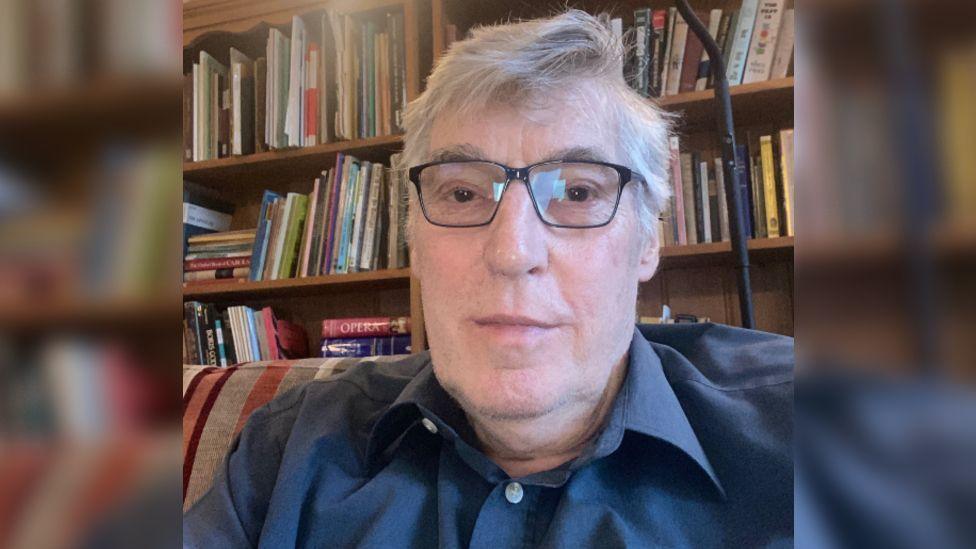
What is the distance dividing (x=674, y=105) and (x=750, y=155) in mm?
206

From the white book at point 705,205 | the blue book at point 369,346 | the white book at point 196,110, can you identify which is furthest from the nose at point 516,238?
the white book at point 196,110

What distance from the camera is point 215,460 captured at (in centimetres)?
98

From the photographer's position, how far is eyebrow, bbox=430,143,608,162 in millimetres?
717

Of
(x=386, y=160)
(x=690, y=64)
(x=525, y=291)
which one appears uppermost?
(x=690, y=64)

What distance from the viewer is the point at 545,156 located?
71cm

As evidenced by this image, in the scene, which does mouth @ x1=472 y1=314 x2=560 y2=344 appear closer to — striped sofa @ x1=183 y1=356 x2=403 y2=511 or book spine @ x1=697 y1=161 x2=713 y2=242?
striped sofa @ x1=183 y1=356 x2=403 y2=511

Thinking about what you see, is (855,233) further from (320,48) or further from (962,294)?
(320,48)

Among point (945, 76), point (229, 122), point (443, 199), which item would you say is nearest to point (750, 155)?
point (443, 199)

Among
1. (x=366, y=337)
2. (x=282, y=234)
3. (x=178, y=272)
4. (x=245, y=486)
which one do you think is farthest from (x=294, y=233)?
(x=178, y=272)

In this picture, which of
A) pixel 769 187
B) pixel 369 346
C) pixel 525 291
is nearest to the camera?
pixel 525 291

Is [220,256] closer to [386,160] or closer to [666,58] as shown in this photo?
[386,160]

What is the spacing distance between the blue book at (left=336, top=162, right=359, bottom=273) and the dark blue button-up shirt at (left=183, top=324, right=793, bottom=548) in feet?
2.60

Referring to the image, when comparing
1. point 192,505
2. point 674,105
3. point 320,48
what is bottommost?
point 192,505

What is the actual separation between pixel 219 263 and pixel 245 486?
1.11 metres
